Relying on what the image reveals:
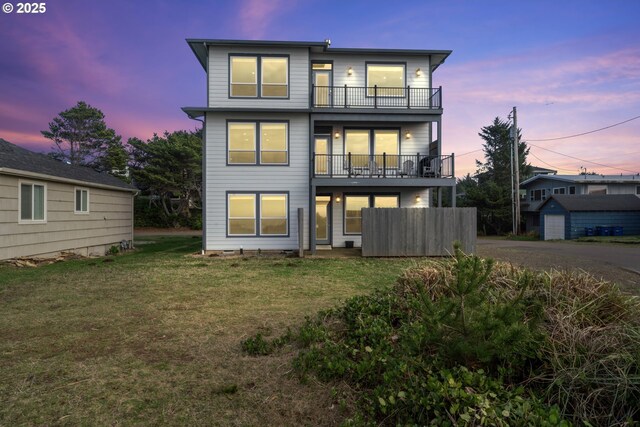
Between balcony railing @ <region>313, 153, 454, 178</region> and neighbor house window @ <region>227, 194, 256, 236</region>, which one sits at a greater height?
balcony railing @ <region>313, 153, 454, 178</region>

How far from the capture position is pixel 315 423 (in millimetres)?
2627

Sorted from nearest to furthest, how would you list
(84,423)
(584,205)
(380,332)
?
(84,423) → (380,332) → (584,205)

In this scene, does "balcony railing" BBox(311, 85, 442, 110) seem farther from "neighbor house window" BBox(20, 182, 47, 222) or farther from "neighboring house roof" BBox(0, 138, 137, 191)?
"neighbor house window" BBox(20, 182, 47, 222)

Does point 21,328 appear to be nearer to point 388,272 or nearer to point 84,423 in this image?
point 84,423

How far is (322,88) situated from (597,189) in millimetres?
27311

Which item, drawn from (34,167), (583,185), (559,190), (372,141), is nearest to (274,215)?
(372,141)

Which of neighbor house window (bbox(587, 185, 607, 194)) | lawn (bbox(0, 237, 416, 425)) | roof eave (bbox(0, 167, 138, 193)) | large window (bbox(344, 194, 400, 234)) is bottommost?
lawn (bbox(0, 237, 416, 425))

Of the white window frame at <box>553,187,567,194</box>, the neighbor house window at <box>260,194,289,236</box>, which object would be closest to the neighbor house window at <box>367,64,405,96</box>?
the neighbor house window at <box>260,194,289,236</box>

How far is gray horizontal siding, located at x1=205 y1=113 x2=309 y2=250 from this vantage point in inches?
555

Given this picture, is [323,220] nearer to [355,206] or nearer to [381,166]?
[355,206]

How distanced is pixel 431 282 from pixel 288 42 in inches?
488

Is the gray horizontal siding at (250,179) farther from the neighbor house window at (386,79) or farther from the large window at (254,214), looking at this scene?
the neighbor house window at (386,79)

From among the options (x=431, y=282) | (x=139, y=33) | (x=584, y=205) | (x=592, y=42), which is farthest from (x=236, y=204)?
(x=584, y=205)

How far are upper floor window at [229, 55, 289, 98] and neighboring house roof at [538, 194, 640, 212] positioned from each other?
73.6ft
